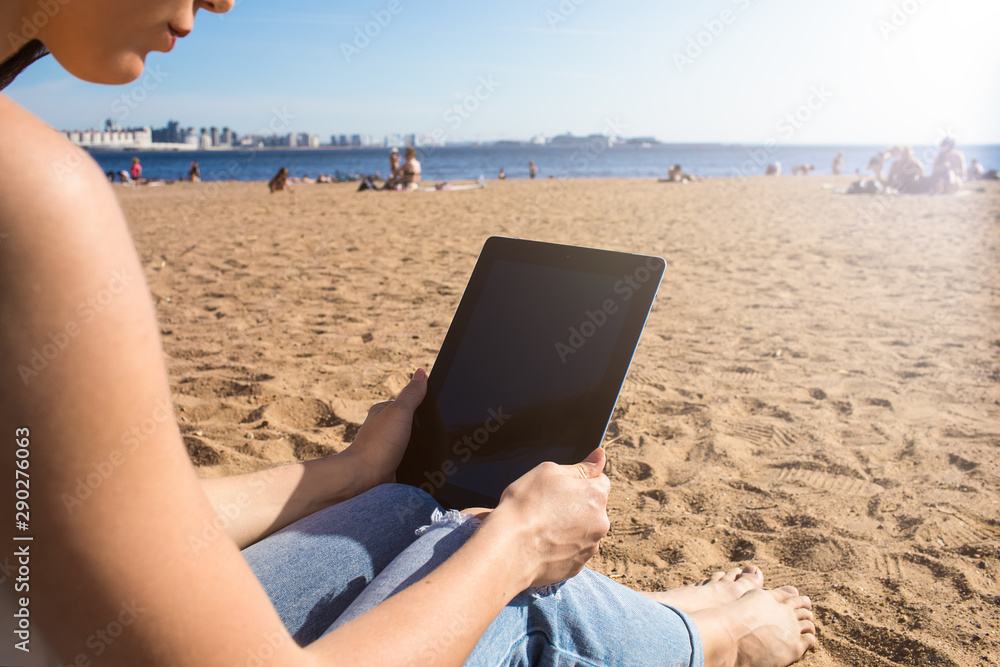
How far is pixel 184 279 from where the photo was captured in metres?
5.89

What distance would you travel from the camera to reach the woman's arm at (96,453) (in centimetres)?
58

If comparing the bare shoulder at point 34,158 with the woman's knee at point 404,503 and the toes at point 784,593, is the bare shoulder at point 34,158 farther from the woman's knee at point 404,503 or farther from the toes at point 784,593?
the toes at point 784,593

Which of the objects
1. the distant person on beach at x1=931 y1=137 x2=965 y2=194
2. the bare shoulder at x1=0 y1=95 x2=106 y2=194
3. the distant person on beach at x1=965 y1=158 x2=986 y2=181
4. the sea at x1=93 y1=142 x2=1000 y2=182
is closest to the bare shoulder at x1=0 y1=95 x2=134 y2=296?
the bare shoulder at x1=0 y1=95 x2=106 y2=194

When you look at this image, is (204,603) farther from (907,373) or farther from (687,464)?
(907,373)

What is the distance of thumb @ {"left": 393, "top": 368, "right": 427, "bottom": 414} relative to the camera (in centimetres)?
165

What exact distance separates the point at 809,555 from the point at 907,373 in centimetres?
191

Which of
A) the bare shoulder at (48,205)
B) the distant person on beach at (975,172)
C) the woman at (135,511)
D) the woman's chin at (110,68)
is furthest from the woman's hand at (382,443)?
the distant person on beach at (975,172)

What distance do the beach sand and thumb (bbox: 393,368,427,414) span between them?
3.30 feet

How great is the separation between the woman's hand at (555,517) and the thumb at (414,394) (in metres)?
0.54

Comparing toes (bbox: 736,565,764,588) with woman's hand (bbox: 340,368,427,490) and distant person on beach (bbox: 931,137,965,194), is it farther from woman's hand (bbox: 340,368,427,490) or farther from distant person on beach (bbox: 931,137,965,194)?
distant person on beach (bbox: 931,137,965,194)

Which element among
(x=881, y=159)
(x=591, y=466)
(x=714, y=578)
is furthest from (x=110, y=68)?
(x=881, y=159)

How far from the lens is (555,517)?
1.13 meters

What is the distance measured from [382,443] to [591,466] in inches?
23.5

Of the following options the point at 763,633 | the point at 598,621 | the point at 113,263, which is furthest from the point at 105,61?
the point at 763,633
